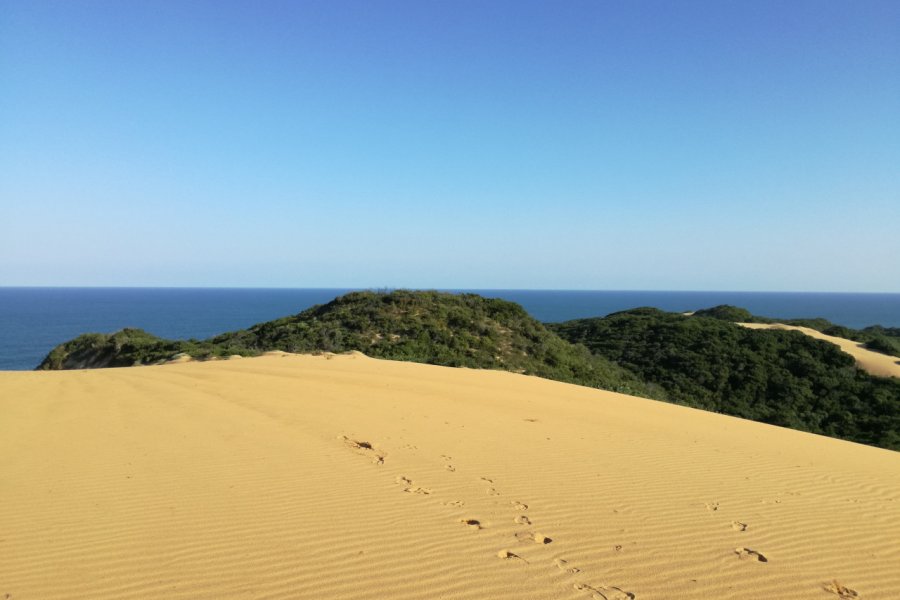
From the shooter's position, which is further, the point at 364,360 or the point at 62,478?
the point at 364,360

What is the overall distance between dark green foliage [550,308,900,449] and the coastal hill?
0.05m

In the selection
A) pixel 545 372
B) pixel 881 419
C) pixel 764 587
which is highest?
pixel 764 587

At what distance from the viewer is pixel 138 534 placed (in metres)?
4.24

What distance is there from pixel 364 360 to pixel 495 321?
415 inches

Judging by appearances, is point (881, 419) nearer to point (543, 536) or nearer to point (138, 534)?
point (543, 536)

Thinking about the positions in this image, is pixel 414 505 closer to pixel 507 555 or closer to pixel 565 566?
pixel 507 555

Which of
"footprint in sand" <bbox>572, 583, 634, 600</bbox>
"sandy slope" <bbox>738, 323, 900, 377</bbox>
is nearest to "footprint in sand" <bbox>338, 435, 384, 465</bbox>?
"footprint in sand" <bbox>572, 583, 634, 600</bbox>

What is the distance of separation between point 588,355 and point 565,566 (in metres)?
23.2

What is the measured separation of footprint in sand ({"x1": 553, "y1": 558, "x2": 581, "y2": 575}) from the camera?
379 cm

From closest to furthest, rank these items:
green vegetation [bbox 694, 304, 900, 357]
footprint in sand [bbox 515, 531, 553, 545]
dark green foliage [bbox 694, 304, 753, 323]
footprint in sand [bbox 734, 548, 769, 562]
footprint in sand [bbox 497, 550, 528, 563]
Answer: footprint in sand [bbox 497, 550, 528, 563] → footprint in sand [bbox 734, 548, 769, 562] → footprint in sand [bbox 515, 531, 553, 545] → green vegetation [bbox 694, 304, 900, 357] → dark green foliage [bbox 694, 304, 753, 323]

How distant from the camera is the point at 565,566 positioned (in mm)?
3857

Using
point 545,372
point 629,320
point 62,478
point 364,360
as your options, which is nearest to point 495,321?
point 545,372

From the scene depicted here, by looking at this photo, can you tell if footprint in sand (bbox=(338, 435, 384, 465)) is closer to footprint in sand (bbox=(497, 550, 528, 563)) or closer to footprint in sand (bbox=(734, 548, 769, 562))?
footprint in sand (bbox=(497, 550, 528, 563))

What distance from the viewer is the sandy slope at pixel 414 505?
3.67m
